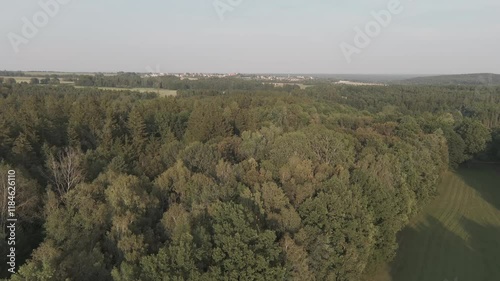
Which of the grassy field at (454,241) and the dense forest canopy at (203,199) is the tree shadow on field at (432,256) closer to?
the grassy field at (454,241)

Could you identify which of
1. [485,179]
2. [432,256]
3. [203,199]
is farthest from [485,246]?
[485,179]

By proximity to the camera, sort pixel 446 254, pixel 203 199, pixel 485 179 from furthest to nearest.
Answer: pixel 485 179 → pixel 446 254 → pixel 203 199

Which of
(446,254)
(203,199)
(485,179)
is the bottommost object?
(485,179)

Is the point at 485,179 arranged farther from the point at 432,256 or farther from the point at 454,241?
the point at 432,256

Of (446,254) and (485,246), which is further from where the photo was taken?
(485,246)

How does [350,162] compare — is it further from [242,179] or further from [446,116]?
[446,116]

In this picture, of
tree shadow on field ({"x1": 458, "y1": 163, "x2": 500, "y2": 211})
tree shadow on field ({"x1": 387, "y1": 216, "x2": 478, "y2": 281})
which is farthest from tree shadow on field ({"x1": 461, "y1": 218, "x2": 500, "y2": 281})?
tree shadow on field ({"x1": 458, "y1": 163, "x2": 500, "y2": 211})
